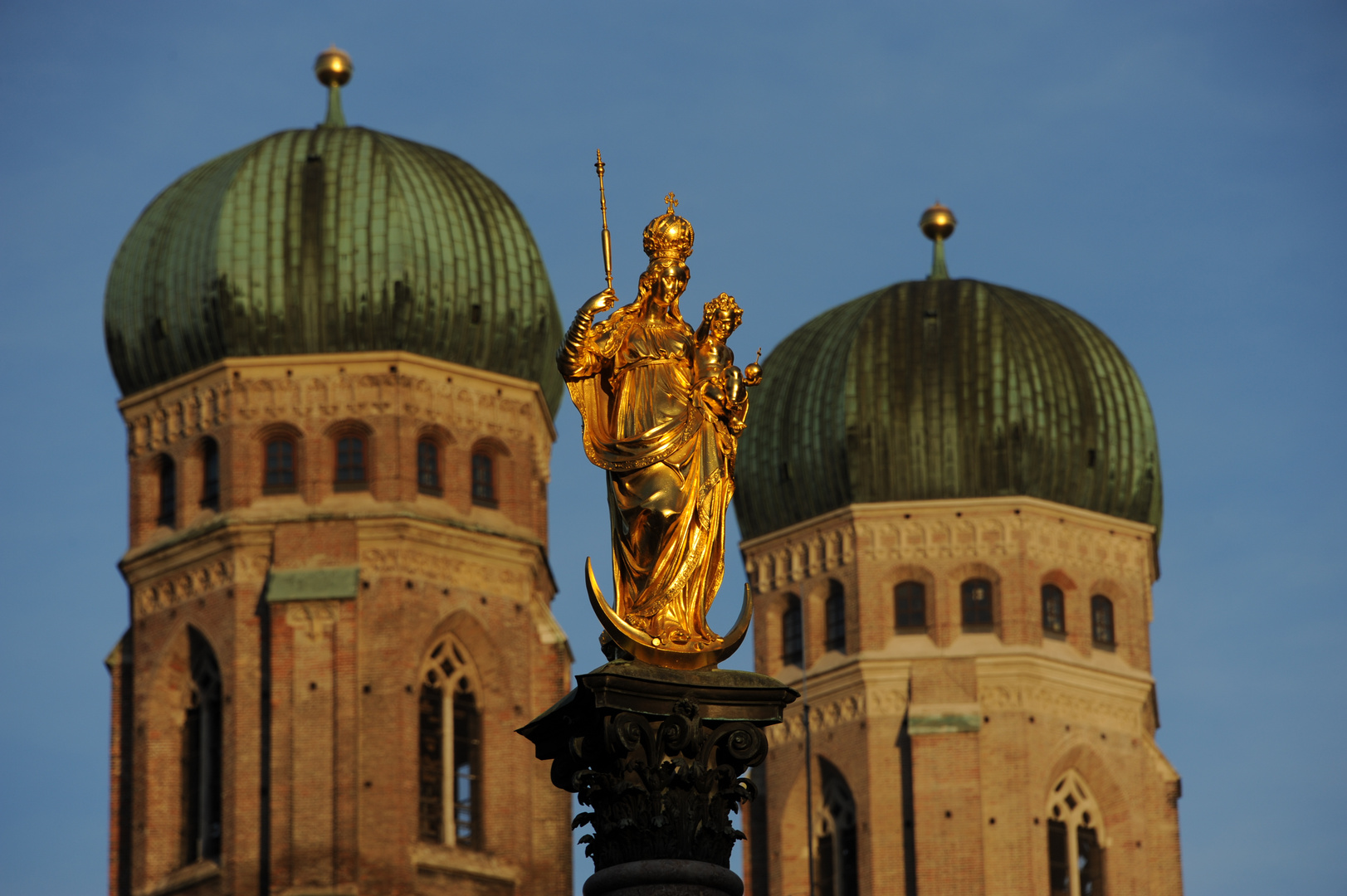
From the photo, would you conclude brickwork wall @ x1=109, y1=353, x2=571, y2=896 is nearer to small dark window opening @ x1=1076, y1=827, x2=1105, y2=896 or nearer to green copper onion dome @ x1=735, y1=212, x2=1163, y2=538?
green copper onion dome @ x1=735, y1=212, x2=1163, y2=538

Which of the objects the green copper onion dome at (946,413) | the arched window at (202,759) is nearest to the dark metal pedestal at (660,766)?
the arched window at (202,759)

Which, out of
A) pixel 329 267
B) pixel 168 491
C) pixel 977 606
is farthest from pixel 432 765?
pixel 977 606

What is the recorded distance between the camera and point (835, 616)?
195 feet

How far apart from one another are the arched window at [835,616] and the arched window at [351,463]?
30.5 ft

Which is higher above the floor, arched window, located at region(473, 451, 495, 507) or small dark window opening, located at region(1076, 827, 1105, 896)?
arched window, located at region(473, 451, 495, 507)

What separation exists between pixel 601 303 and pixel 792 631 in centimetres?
3751

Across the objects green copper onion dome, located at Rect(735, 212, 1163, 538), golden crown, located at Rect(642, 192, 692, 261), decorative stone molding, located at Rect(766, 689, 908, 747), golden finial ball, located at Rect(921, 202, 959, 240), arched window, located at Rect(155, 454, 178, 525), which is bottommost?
golden crown, located at Rect(642, 192, 692, 261)

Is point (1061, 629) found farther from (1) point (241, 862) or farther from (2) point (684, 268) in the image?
(2) point (684, 268)

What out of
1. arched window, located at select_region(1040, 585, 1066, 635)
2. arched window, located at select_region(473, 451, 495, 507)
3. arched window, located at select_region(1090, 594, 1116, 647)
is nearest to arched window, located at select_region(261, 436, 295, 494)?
arched window, located at select_region(473, 451, 495, 507)

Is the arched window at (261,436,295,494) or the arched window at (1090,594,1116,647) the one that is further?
the arched window at (1090,594,1116,647)

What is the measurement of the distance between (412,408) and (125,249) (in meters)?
6.05

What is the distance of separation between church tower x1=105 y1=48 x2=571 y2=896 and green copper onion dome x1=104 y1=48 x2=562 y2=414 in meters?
0.04

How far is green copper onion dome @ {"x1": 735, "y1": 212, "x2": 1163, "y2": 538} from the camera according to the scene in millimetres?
59000

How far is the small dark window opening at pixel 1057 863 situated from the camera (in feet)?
190
